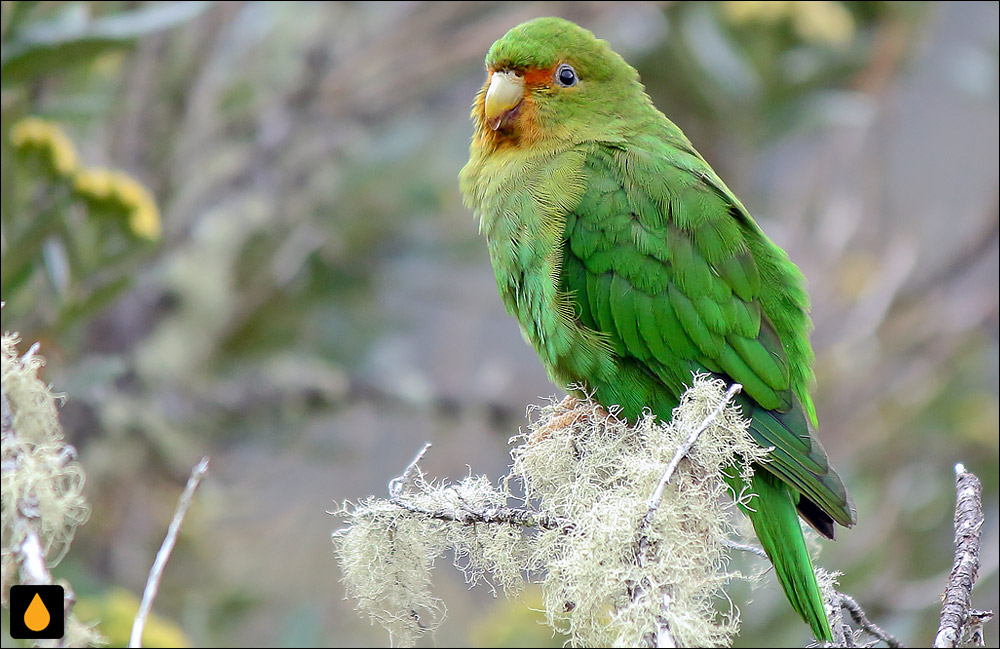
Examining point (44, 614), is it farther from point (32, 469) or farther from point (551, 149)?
point (551, 149)

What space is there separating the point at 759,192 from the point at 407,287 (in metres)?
2.07

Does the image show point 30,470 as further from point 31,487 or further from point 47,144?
point 47,144

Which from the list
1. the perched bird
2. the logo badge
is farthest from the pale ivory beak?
the logo badge

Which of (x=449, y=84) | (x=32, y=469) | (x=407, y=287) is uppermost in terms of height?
(x=449, y=84)

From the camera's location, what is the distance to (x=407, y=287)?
4.89m

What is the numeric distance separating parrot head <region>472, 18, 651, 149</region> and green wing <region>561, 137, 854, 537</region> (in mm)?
203

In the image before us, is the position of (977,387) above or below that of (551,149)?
above

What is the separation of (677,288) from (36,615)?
1.51 meters

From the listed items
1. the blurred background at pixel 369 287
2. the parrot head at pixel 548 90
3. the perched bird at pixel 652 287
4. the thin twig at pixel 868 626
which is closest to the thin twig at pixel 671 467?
the thin twig at pixel 868 626

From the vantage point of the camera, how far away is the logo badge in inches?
43.9

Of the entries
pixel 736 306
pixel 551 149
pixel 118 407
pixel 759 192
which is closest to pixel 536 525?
pixel 736 306

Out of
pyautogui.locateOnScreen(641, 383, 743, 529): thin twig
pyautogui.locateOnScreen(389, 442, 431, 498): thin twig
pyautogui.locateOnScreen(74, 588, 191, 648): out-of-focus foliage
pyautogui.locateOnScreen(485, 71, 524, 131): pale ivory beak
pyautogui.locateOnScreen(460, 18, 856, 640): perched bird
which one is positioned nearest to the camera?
pyautogui.locateOnScreen(641, 383, 743, 529): thin twig

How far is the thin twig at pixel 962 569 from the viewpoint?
1.33 meters

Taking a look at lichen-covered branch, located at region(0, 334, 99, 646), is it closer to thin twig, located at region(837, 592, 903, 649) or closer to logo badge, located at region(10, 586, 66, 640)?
logo badge, located at region(10, 586, 66, 640)
